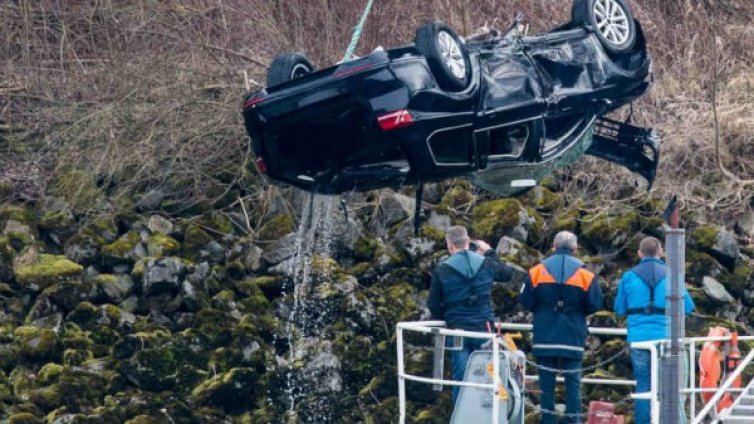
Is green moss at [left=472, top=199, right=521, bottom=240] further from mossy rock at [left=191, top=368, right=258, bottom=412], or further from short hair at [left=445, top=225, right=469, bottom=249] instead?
short hair at [left=445, top=225, right=469, bottom=249]

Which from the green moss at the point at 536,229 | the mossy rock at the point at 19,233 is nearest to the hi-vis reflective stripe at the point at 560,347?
the green moss at the point at 536,229

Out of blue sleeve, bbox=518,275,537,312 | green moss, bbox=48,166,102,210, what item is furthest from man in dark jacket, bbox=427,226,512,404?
green moss, bbox=48,166,102,210

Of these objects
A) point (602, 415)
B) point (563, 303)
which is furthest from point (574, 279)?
point (602, 415)

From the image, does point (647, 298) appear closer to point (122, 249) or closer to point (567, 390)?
point (567, 390)

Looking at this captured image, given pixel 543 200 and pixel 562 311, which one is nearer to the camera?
pixel 562 311

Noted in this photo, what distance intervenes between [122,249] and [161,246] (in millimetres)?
412

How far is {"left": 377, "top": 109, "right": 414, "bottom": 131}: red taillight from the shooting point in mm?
12078

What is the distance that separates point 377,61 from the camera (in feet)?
40.0

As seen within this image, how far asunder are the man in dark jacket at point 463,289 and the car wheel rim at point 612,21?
233 cm

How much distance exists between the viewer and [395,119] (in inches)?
476

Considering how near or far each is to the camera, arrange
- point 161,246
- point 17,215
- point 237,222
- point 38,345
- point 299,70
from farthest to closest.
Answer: point 17,215, point 237,222, point 161,246, point 38,345, point 299,70

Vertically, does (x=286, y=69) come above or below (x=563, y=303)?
above

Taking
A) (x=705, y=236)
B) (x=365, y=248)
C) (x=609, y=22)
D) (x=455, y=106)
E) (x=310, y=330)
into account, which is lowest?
(x=310, y=330)

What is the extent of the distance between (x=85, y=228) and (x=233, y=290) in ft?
6.62
